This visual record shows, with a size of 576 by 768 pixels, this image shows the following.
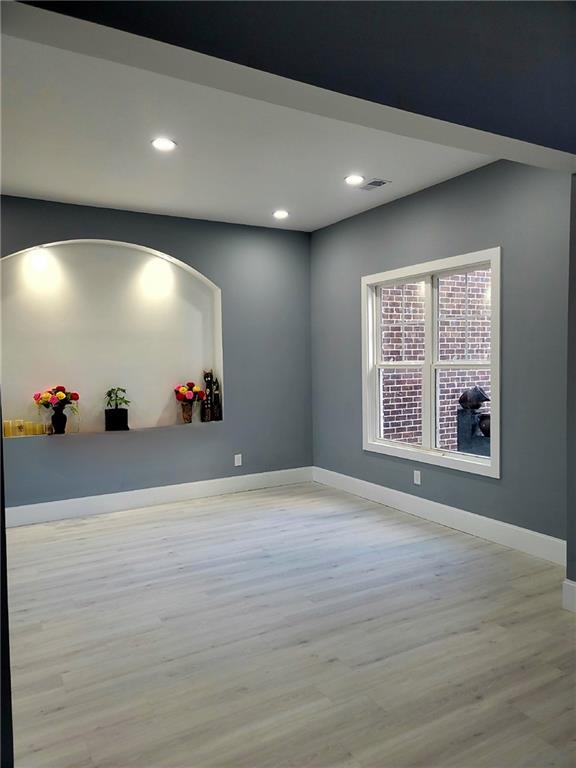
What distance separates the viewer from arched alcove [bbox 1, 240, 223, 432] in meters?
4.91

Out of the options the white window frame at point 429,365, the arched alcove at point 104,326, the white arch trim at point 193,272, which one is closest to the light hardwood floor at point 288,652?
the white window frame at point 429,365

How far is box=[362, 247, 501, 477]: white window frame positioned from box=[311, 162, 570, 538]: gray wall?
61mm

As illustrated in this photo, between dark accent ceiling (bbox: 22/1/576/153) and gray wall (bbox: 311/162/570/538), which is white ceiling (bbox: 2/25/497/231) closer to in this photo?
gray wall (bbox: 311/162/570/538)

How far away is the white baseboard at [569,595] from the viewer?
298 cm

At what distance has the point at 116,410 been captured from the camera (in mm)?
5207

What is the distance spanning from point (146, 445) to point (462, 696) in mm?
3767

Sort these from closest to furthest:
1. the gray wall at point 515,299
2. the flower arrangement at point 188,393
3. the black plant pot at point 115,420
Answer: the gray wall at point 515,299
the black plant pot at point 115,420
the flower arrangement at point 188,393

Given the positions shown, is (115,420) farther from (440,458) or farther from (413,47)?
(413,47)

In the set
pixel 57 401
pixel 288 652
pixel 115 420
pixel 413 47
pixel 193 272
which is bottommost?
pixel 288 652

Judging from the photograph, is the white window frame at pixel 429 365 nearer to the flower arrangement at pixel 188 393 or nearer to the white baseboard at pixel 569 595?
the white baseboard at pixel 569 595

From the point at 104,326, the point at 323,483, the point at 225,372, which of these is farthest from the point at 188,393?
the point at 323,483

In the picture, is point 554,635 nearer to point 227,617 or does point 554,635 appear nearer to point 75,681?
point 227,617

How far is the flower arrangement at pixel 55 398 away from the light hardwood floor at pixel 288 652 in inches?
44.1

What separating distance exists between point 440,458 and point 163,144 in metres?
3.06
